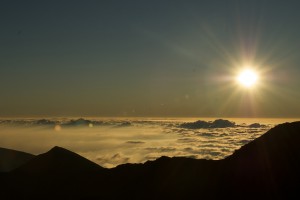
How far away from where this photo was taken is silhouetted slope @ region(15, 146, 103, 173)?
10977 centimetres

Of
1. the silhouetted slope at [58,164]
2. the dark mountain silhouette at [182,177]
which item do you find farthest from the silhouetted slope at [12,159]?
the dark mountain silhouette at [182,177]

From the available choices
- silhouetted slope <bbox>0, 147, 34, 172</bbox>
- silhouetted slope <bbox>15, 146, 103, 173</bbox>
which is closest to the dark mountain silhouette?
silhouetted slope <bbox>15, 146, 103, 173</bbox>

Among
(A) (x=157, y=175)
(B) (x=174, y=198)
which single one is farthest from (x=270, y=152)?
(A) (x=157, y=175)

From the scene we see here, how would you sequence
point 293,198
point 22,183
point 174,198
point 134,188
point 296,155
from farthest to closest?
point 22,183 → point 134,188 → point 174,198 → point 296,155 → point 293,198

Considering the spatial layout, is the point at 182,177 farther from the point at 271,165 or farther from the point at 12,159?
the point at 12,159

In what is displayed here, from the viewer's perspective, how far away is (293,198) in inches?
2313

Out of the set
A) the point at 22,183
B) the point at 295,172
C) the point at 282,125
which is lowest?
the point at 22,183

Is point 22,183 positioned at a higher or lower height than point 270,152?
lower

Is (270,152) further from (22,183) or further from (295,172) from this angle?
(22,183)

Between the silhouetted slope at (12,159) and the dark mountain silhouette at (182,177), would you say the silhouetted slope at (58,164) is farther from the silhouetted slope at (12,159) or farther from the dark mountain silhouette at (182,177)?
the silhouetted slope at (12,159)

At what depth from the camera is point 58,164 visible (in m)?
115

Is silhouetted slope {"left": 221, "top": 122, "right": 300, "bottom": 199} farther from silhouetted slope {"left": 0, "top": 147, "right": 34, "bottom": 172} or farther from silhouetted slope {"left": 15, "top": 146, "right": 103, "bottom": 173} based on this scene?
silhouetted slope {"left": 0, "top": 147, "right": 34, "bottom": 172}

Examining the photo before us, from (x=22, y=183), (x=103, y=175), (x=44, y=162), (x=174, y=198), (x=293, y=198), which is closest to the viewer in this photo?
(x=293, y=198)

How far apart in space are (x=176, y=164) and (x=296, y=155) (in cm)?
2899
